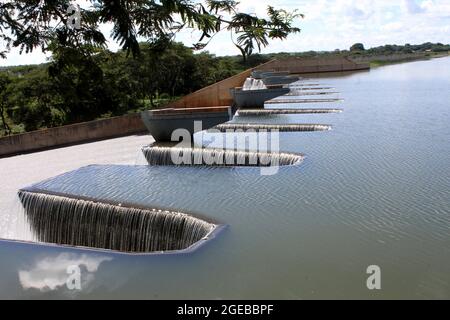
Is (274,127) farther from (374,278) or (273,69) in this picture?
(273,69)

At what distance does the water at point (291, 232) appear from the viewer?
13.5 feet

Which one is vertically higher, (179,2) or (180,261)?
(179,2)

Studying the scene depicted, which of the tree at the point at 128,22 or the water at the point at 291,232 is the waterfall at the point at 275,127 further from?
the tree at the point at 128,22

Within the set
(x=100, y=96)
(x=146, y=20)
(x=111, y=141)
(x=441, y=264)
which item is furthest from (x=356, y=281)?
(x=100, y=96)

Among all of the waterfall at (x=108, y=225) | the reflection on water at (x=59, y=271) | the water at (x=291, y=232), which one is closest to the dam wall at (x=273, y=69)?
the water at (x=291, y=232)

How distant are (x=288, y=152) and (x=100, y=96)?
1407 centimetres

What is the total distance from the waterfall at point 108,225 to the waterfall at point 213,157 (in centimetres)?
327

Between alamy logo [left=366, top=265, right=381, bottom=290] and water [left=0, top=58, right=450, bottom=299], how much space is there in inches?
2.2

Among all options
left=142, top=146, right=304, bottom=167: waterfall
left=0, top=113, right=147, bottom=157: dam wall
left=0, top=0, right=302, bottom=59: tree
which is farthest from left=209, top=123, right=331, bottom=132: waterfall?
left=0, top=0, right=302, bottom=59: tree

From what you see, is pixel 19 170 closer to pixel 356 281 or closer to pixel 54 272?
pixel 54 272

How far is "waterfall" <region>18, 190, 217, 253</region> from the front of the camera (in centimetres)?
577

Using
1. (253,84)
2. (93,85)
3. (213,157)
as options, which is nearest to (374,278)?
(93,85)

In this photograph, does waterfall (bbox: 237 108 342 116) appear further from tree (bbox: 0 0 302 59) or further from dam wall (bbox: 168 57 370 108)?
tree (bbox: 0 0 302 59)
